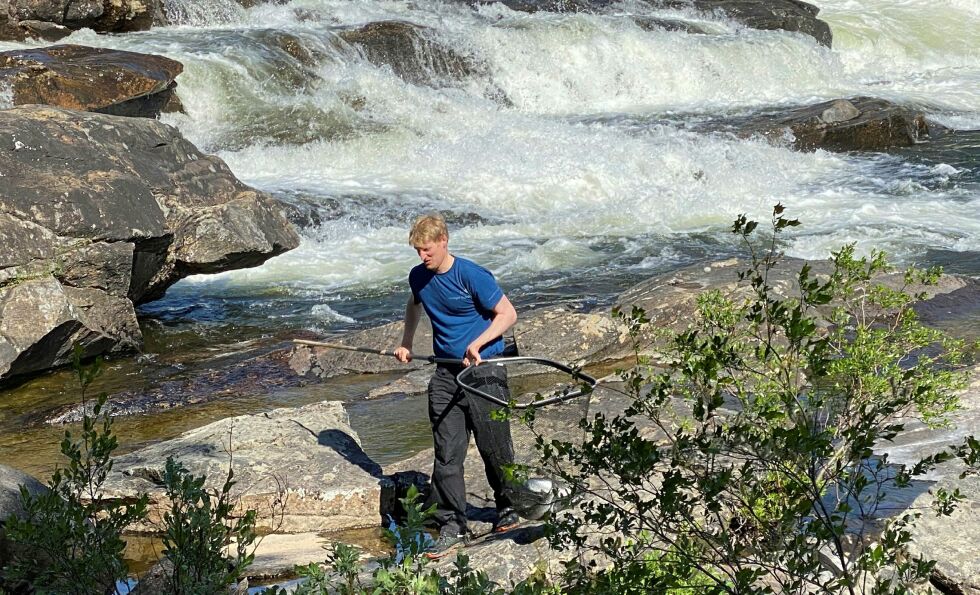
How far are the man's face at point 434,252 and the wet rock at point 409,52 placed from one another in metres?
14.7

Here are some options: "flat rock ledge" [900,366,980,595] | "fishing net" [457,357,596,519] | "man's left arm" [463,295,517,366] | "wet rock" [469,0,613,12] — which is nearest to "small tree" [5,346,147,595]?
"fishing net" [457,357,596,519]

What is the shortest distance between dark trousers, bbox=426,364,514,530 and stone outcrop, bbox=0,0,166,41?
607 inches

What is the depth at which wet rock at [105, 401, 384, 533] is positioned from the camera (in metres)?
5.58

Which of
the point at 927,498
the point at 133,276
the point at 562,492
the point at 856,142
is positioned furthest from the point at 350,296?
the point at 856,142

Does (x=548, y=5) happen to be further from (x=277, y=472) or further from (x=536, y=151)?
(x=277, y=472)

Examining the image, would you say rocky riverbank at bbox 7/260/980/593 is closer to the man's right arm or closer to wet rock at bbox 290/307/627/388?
the man's right arm

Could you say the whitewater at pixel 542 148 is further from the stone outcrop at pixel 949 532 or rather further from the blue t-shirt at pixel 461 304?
the stone outcrop at pixel 949 532

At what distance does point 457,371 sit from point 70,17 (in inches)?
630

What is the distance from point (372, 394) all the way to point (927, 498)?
177 inches

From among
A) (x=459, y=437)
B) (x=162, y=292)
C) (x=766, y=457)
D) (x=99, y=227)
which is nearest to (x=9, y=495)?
(x=459, y=437)

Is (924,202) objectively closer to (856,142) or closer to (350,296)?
(856,142)

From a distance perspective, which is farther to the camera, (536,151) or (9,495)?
(536,151)

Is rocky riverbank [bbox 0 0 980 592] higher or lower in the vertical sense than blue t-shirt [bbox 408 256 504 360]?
lower

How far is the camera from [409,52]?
19.6 meters
